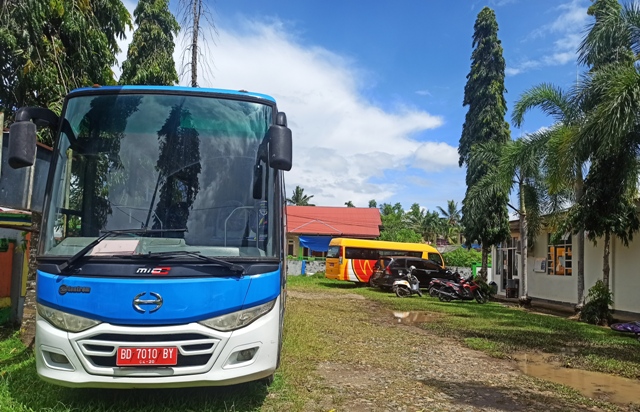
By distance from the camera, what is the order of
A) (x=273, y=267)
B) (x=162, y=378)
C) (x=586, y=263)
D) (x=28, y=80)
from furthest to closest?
1. (x=586, y=263)
2. (x=28, y=80)
3. (x=273, y=267)
4. (x=162, y=378)

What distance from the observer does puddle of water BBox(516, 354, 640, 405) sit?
20.2 feet

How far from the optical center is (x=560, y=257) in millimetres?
19406

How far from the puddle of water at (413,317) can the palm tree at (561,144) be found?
4131 mm

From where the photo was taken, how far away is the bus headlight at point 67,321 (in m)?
4.22

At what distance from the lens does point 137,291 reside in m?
4.21

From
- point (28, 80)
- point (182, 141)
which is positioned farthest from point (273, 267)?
point (28, 80)

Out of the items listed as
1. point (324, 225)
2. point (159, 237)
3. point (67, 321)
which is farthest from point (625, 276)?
point (324, 225)

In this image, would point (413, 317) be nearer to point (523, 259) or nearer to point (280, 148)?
point (523, 259)

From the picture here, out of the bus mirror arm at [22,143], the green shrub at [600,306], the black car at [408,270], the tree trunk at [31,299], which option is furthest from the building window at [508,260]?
the bus mirror arm at [22,143]

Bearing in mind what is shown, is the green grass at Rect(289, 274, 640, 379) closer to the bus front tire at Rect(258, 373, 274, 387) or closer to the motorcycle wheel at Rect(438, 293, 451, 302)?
the motorcycle wheel at Rect(438, 293, 451, 302)

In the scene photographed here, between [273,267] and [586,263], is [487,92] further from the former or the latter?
[273,267]

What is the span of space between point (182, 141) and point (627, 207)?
1116 cm

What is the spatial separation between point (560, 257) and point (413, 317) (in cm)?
861

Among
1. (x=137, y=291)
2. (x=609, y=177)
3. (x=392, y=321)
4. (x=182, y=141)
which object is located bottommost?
(x=392, y=321)
